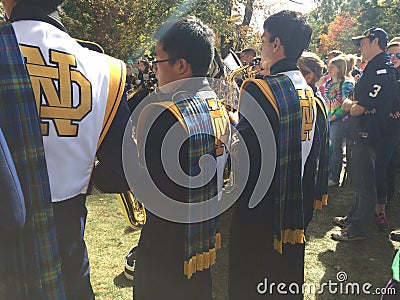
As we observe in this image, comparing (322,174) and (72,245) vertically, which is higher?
(72,245)

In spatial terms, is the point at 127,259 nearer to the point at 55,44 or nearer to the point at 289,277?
the point at 289,277

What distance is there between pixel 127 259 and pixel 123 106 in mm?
2055

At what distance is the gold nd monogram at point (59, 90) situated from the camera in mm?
1262

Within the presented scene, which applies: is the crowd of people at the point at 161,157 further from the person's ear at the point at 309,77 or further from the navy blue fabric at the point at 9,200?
the person's ear at the point at 309,77

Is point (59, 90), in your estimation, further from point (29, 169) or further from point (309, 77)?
Answer: point (309, 77)

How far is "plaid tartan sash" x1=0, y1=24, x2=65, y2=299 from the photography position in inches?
45.7

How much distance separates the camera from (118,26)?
11.6 meters

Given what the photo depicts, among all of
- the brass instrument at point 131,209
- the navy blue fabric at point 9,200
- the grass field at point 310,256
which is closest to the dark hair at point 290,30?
the brass instrument at point 131,209

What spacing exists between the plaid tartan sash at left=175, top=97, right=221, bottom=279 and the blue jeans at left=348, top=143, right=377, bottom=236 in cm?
254

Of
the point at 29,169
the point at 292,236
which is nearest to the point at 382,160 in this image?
the point at 292,236

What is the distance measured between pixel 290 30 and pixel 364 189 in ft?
7.60

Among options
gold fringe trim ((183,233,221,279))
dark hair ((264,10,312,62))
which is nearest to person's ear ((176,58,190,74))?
dark hair ((264,10,312,62))

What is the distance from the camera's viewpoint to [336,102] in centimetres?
567

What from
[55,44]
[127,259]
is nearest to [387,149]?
[127,259]
